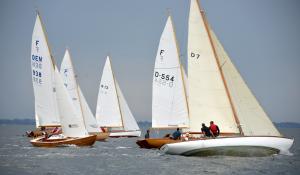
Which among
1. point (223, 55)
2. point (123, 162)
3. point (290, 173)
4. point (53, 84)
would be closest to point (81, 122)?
point (53, 84)

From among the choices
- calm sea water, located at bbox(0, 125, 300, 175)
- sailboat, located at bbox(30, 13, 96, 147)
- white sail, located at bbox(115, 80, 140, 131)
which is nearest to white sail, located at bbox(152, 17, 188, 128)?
sailboat, located at bbox(30, 13, 96, 147)

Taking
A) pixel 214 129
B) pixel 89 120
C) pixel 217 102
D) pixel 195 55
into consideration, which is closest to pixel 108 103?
pixel 89 120

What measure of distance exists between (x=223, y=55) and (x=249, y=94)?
2966 millimetres

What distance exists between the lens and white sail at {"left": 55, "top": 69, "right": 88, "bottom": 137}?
48.7m

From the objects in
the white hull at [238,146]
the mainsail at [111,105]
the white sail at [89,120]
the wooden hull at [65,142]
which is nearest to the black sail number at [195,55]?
the white hull at [238,146]

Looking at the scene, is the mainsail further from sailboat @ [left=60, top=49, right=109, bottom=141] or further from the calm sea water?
the calm sea water

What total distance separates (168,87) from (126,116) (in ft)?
86.5

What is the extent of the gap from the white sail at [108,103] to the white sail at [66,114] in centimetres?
2529

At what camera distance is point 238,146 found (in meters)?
35.5

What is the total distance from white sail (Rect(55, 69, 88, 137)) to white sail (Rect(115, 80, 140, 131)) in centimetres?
2653

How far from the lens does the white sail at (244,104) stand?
3681cm

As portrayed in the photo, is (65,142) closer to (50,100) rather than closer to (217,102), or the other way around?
(50,100)

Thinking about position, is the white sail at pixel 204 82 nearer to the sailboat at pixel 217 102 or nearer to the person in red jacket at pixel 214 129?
the sailboat at pixel 217 102

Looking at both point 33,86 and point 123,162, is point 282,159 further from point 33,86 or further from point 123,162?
point 33,86
